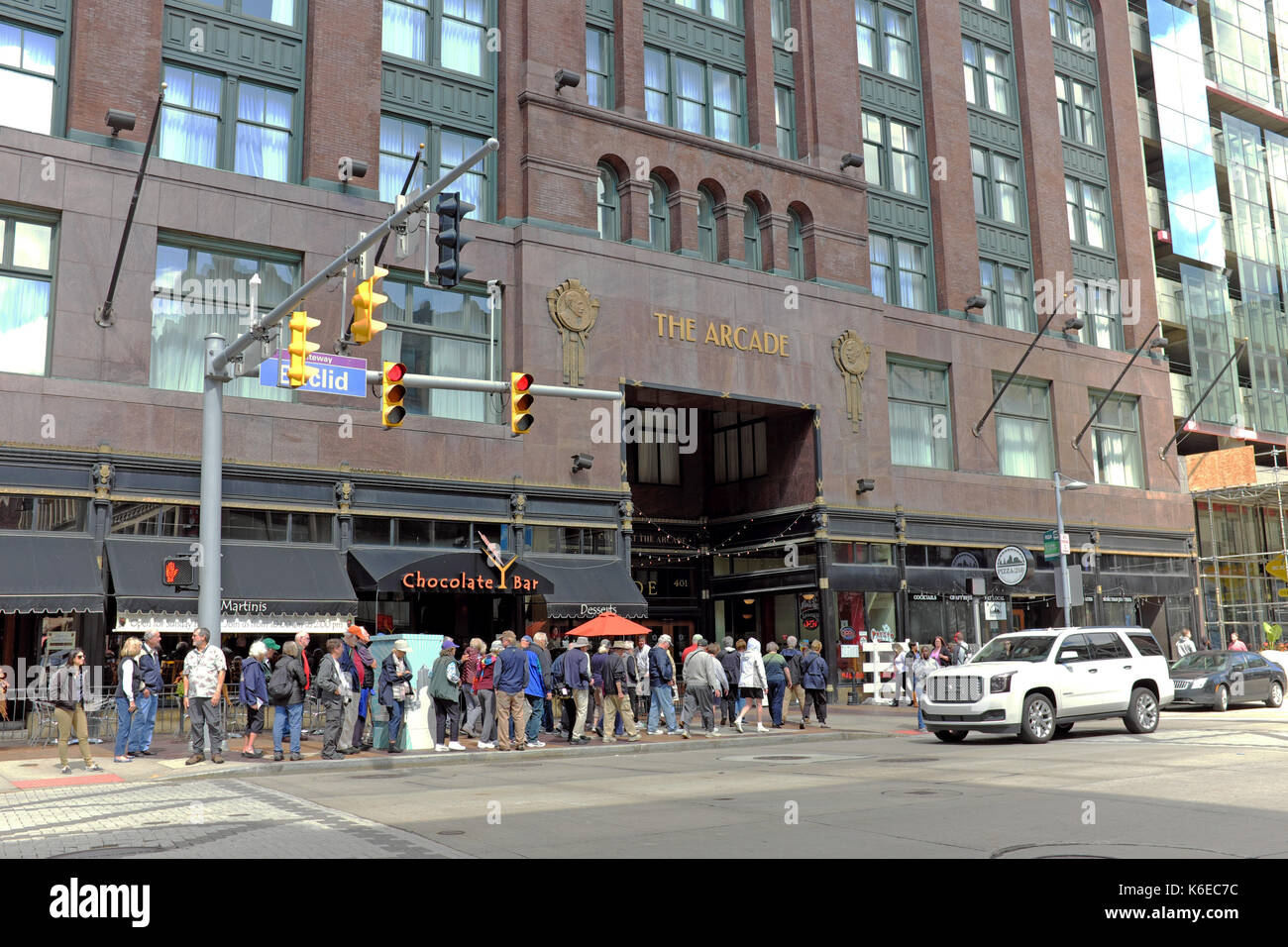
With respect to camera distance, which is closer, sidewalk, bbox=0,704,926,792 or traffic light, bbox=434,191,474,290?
traffic light, bbox=434,191,474,290

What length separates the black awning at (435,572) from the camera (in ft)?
81.4

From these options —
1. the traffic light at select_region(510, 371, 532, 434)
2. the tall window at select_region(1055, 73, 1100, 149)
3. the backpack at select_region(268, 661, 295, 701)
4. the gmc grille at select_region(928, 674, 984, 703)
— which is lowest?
the gmc grille at select_region(928, 674, 984, 703)

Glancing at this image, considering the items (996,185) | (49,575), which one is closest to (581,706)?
(49,575)

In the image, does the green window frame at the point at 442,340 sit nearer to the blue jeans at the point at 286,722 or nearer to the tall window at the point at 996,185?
the blue jeans at the point at 286,722

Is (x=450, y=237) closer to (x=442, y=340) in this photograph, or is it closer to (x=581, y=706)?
(x=581, y=706)

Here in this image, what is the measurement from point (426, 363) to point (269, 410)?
14.2 ft

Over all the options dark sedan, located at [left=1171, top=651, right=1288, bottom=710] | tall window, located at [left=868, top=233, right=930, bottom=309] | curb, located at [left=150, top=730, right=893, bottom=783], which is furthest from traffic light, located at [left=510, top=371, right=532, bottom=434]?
tall window, located at [left=868, top=233, right=930, bottom=309]

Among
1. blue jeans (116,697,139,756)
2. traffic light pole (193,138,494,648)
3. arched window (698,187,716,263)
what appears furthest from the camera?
arched window (698,187,716,263)

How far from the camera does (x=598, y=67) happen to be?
31797mm

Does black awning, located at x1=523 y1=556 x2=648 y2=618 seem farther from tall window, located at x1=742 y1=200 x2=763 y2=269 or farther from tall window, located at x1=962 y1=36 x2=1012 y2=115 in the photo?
tall window, located at x1=962 y1=36 x2=1012 y2=115

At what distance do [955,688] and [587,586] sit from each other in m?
10.6

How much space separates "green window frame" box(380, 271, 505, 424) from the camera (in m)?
27.1

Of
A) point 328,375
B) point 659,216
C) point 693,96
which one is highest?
point 693,96

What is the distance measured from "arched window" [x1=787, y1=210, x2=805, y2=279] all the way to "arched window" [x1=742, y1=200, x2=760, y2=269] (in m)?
1.12
